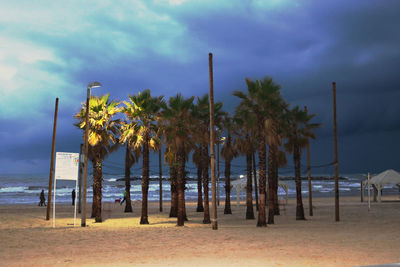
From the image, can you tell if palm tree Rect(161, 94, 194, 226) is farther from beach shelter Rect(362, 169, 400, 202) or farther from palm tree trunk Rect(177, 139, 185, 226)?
beach shelter Rect(362, 169, 400, 202)

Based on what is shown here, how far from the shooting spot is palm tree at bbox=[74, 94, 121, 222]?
26.5 metres

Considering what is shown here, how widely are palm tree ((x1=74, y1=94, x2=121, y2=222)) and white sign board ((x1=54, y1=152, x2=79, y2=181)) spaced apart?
3937mm

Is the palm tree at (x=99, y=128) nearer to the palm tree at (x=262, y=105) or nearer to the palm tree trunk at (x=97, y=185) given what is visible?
the palm tree trunk at (x=97, y=185)

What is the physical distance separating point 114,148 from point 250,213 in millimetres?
10585

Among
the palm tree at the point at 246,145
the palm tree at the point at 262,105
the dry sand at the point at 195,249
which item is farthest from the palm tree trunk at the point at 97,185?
the palm tree at the point at 262,105

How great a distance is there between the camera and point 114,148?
2870cm

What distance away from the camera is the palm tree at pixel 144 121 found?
83.8ft

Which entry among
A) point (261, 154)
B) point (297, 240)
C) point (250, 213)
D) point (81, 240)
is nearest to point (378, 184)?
point (250, 213)

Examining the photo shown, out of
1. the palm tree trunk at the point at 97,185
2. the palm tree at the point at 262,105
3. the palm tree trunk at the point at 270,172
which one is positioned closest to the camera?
the palm tree at the point at 262,105

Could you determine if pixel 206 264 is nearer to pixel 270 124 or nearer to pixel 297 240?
pixel 297 240

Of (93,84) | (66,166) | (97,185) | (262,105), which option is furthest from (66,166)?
(262,105)

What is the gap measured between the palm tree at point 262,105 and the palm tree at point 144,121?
562 centimetres

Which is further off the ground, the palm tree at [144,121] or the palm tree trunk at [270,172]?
the palm tree at [144,121]

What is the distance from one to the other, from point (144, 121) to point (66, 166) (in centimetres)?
557
